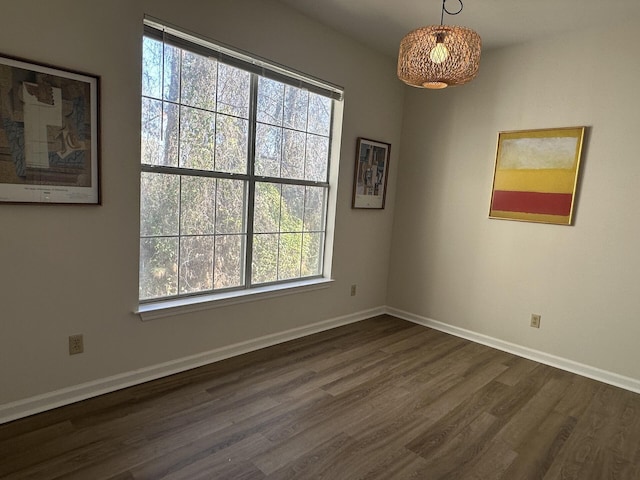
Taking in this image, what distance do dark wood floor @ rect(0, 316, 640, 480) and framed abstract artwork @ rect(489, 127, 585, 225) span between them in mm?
1254

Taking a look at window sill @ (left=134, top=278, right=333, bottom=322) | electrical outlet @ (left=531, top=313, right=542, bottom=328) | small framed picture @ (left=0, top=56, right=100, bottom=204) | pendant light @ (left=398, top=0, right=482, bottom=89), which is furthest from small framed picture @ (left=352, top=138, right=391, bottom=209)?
small framed picture @ (left=0, top=56, right=100, bottom=204)

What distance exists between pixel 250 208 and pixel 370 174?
4.48 feet

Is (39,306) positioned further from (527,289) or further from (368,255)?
(527,289)

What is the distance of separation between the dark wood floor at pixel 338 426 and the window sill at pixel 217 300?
1.37 ft

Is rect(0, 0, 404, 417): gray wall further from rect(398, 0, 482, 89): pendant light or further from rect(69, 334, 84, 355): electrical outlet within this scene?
rect(398, 0, 482, 89): pendant light

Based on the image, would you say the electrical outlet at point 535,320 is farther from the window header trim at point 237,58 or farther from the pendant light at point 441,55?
the window header trim at point 237,58

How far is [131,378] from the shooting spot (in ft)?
7.59

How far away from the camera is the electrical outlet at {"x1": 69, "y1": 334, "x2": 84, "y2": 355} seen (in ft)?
6.83

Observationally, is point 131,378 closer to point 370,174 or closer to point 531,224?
point 370,174

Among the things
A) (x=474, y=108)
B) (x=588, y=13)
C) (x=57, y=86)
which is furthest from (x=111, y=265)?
(x=588, y=13)

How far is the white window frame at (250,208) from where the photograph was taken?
233 centimetres

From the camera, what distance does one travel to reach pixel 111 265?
217 cm

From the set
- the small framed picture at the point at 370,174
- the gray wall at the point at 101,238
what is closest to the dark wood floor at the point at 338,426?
the gray wall at the point at 101,238

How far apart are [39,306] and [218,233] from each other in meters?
1.10
